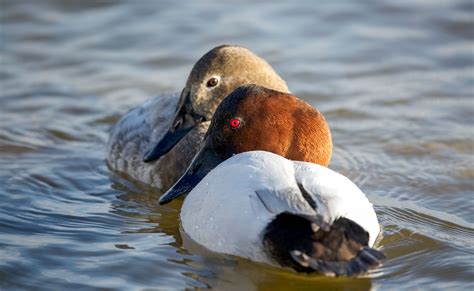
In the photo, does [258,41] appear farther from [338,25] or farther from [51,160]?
[51,160]

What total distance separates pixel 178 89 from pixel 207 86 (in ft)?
7.83

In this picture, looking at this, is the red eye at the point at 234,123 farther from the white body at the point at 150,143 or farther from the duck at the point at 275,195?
the white body at the point at 150,143

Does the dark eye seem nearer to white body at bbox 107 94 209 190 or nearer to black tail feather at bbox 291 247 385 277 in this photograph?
white body at bbox 107 94 209 190

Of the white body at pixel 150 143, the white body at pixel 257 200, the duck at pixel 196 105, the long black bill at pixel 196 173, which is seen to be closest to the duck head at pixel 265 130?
the long black bill at pixel 196 173

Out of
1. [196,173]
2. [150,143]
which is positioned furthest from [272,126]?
[150,143]

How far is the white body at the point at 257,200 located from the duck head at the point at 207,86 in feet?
5.71

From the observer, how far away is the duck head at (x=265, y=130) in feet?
21.3

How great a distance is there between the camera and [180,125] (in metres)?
8.02

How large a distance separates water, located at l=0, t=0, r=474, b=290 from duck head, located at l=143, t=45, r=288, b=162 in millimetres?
618

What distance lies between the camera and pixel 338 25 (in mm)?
11688

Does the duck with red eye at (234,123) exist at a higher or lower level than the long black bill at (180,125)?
higher

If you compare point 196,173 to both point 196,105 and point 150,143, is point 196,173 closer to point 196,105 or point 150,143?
point 196,105

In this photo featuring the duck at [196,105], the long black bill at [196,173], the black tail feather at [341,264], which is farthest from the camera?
the duck at [196,105]

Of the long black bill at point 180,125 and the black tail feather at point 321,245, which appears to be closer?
the black tail feather at point 321,245
